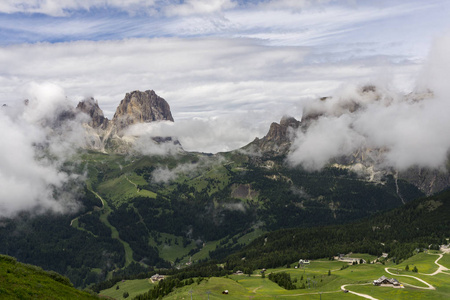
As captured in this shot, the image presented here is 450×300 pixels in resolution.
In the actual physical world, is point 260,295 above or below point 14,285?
below

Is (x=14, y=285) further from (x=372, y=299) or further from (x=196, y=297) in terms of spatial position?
(x=372, y=299)

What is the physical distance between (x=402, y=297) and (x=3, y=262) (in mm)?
145933

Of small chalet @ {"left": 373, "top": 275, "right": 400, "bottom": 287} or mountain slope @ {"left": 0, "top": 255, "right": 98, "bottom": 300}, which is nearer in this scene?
mountain slope @ {"left": 0, "top": 255, "right": 98, "bottom": 300}

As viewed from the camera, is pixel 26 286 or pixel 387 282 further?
pixel 387 282

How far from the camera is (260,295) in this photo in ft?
606

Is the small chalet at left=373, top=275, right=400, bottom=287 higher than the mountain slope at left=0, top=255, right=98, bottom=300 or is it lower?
lower

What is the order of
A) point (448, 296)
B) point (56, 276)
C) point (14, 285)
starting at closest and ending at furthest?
point (14, 285) < point (56, 276) < point (448, 296)

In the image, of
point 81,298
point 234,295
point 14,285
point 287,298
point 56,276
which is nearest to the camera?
point 14,285

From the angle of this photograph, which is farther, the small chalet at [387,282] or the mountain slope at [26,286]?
the small chalet at [387,282]

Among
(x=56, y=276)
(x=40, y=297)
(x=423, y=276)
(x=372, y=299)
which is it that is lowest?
(x=423, y=276)

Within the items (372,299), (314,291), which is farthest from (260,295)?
(372,299)

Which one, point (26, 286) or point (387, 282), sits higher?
point (26, 286)

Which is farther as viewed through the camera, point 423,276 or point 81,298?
point 423,276

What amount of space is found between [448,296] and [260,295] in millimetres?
78951
